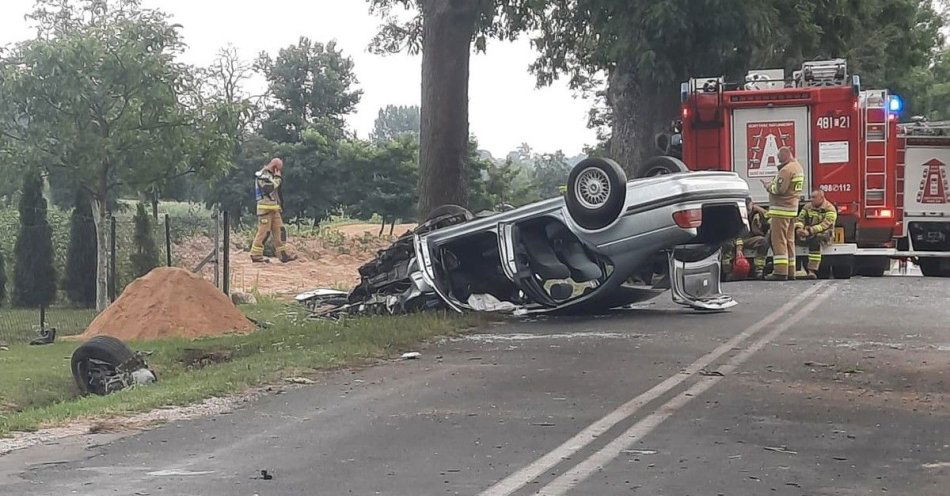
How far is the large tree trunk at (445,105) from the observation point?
17641mm

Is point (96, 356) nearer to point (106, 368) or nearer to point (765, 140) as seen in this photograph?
point (106, 368)

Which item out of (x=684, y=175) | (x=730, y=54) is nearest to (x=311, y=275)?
(x=730, y=54)

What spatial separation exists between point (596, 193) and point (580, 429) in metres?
5.37

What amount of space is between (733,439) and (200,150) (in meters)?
14.6

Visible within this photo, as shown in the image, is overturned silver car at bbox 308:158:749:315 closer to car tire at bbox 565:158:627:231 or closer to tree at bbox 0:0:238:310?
car tire at bbox 565:158:627:231

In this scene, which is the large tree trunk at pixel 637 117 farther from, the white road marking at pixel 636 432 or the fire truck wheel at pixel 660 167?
the white road marking at pixel 636 432

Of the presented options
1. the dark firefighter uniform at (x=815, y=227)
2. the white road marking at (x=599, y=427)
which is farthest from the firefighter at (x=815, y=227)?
the white road marking at (x=599, y=427)

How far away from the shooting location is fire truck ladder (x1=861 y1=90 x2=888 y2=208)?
18.3 metres

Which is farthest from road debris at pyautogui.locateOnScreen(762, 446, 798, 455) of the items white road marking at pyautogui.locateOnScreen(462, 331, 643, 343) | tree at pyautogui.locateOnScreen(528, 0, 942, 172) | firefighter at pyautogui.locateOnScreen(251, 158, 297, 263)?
firefighter at pyautogui.locateOnScreen(251, 158, 297, 263)

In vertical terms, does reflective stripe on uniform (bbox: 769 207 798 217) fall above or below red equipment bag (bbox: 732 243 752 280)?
above

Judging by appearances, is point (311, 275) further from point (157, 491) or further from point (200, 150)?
Answer: point (157, 491)

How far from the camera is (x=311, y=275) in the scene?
83.2 ft

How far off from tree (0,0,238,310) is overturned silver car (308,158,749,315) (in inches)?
271

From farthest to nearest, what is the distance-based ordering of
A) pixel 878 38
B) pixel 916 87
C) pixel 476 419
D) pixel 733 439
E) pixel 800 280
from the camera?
pixel 916 87
pixel 878 38
pixel 800 280
pixel 476 419
pixel 733 439
